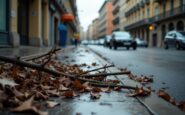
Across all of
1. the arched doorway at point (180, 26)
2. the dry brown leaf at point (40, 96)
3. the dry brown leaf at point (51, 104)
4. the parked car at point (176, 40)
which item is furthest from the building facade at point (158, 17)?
the dry brown leaf at point (51, 104)

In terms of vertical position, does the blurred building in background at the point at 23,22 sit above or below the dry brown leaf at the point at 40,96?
above

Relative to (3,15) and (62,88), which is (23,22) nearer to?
(3,15)

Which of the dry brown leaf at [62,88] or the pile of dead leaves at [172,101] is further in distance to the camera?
the dry brown leaf at [62,88]

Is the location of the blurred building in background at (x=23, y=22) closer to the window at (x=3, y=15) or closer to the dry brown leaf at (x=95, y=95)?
the window at (x=3, y=15)

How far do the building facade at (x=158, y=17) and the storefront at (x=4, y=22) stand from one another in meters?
32.1

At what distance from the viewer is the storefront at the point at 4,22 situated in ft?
52.5

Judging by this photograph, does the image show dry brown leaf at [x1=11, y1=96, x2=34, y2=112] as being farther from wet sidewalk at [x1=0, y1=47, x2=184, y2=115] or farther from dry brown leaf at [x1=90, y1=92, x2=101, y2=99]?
dry brown leaf at [x1=90, y1=92, x2=101, y2=99]

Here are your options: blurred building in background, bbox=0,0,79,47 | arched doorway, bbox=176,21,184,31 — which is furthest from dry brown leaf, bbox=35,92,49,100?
arched doorway, bbox=176,21,184,31

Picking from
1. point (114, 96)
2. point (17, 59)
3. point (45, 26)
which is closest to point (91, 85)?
point (114, 96)

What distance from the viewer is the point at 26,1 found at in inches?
916

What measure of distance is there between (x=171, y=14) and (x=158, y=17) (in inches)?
272

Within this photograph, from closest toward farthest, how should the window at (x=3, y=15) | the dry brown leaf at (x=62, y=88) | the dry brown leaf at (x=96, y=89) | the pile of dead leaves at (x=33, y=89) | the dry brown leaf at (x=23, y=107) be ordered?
the dry brown leaf at (x=23, y=107), the pile of dead leaves at (x=33, y=89), the dry brown leaf at (x=62, y=88), the dry brown leaf at (x=96, y=89), the window at (x=3, y=15)

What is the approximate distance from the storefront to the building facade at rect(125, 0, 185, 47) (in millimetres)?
32122

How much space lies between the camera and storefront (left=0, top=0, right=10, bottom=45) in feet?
52.5
